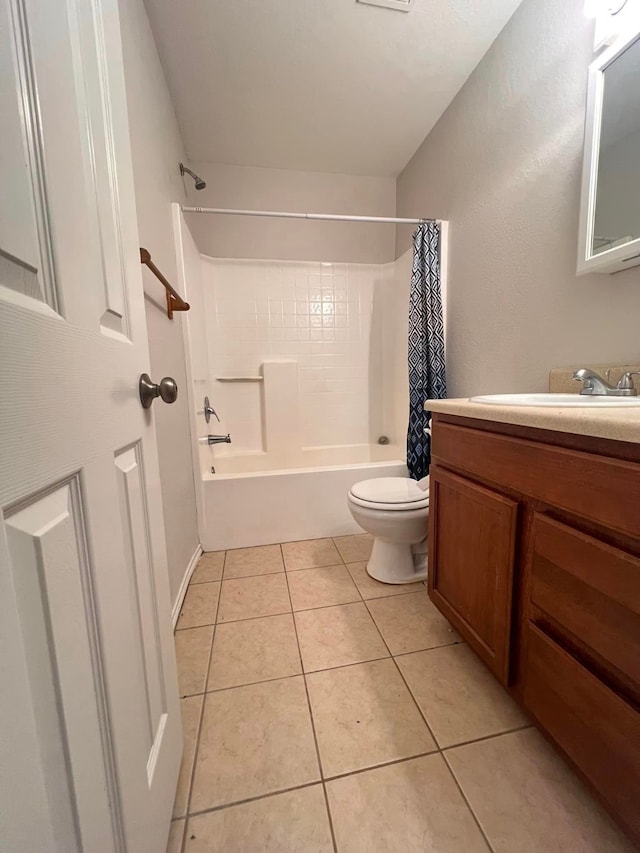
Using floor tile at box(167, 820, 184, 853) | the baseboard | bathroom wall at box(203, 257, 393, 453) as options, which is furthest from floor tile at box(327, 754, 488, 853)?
bathroom wall at box(203, 257, 393, 453)

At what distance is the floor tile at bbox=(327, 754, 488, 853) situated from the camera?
0.68 meters

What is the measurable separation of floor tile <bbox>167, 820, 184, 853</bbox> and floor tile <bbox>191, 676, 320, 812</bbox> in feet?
0.12

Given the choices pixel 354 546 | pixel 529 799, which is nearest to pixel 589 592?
pixel 529 799

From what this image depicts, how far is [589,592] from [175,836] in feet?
3.17

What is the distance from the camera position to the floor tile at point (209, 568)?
158 centimetres

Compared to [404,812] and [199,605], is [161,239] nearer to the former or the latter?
[199,605]

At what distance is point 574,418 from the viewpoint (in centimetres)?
63

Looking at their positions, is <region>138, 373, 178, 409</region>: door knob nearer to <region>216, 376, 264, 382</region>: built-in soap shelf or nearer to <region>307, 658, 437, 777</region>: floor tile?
<region>307, 658, 437, 777</region>: floor tile

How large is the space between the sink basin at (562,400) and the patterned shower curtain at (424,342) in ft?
2.41

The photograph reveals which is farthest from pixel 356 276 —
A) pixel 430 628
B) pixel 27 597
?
pixel 27 597

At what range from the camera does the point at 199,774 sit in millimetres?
799

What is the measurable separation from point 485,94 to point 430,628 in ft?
7.37

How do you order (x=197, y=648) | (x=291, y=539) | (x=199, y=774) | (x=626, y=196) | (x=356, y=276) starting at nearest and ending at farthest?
1. (x=199, y=774)
2. (x=626, y=196)
3. (x=197, y=648)
4. (x=291, y=539)
5. (x=356, y=276)

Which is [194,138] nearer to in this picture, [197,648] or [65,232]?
[65,232]
